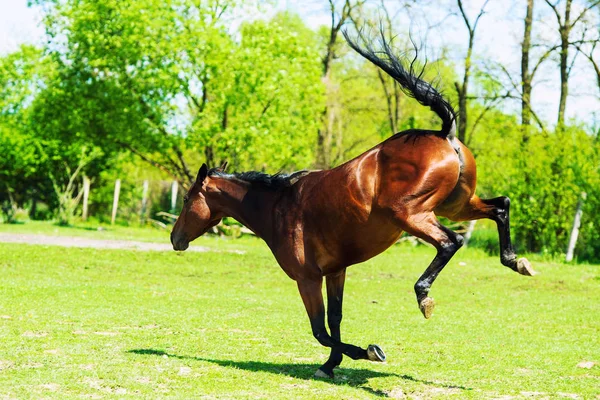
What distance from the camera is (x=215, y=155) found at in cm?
3484

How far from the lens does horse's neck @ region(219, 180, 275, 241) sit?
28.5 feet

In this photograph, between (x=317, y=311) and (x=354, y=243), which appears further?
(x=317, y=311)

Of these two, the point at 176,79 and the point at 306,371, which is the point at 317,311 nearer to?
the point at 306,371

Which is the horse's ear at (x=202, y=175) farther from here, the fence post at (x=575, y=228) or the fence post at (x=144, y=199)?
the fence post at (x=144, y=199)

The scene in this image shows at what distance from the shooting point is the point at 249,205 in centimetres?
880

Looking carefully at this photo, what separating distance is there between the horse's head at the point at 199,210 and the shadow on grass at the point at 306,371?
132cm

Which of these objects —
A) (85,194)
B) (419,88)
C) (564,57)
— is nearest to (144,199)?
(85,194)

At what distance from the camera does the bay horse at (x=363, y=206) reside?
7.40m

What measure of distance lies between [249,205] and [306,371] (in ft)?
5.91

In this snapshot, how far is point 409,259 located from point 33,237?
11.4 meters

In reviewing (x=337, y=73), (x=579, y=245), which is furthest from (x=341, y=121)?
(x=579, y=245)

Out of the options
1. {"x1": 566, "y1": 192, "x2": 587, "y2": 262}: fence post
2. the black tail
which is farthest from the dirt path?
the black tail

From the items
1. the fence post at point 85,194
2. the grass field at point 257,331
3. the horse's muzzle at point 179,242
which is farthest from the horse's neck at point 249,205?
the fence post at point 85,194

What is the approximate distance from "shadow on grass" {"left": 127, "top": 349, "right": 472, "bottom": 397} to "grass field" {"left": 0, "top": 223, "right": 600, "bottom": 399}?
0.02 meters
